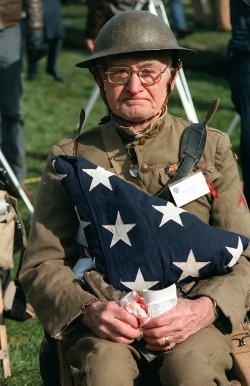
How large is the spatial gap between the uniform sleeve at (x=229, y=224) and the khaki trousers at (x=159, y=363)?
12 cm

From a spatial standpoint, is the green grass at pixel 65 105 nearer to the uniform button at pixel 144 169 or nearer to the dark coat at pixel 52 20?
the dark coat at pixel 52 20

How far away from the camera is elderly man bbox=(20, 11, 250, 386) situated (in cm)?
370

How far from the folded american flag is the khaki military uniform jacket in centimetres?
12

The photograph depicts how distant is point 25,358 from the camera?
5711 millimetres

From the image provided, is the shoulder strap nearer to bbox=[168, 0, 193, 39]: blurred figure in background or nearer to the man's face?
the man's face

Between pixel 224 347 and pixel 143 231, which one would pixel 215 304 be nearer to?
pixel 224 347

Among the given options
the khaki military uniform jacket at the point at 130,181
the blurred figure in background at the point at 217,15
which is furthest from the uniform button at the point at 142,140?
the blurred figure in background at the point at 217,15

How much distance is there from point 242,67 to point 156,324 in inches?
123

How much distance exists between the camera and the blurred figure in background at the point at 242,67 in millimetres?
6422


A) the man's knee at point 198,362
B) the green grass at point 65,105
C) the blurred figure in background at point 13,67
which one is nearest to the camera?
the man's knee at point 198,362

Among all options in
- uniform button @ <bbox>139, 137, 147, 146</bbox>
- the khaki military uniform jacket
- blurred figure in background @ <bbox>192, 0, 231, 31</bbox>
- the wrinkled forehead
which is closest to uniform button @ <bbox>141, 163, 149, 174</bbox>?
the khaki military uniform jacket

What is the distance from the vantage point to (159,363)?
3779 mm

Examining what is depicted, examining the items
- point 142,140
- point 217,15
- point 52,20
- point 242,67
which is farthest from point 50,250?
point 217,15

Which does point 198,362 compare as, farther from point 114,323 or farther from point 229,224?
point 229,224
